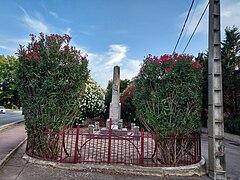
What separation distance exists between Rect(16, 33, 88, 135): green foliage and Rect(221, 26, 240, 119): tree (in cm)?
1307

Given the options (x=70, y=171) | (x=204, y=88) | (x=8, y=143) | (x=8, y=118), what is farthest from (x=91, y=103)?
(x=8, y=118)

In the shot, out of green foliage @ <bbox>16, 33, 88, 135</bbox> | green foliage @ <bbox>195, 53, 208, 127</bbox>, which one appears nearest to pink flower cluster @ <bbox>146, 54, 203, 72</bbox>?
green foliage @ <bbox>16, 33, 88, 135</bbox>

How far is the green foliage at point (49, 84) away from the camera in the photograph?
4.79 meters

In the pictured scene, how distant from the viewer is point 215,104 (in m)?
4.65

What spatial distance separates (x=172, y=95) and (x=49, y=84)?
3345 mm

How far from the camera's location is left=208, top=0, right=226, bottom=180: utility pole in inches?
175

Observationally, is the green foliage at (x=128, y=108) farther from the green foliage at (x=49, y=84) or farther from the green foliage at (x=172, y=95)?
the green foliage at (x=49, y=84)

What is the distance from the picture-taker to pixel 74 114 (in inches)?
201

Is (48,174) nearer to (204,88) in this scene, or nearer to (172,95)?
(172,95)

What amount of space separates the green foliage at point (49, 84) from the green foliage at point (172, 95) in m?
2.06

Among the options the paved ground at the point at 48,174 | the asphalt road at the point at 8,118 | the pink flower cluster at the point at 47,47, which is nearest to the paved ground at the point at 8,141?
the paved ground at the point at 48,174

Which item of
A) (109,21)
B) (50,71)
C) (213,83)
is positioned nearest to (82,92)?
(50,71)

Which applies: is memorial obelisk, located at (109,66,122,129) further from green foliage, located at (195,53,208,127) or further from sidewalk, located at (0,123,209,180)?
sidewalk, located at (0,123,209,180)

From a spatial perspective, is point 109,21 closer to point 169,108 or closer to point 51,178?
point 169,108
